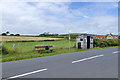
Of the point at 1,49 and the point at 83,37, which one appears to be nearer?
the point at 1,49

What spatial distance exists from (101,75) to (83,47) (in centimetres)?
1205

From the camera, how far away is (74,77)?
4441 mm

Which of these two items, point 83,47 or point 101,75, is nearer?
point 101,75

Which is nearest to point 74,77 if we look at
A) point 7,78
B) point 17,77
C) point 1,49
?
point 17,77

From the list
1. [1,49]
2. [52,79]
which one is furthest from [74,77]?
[1,49]

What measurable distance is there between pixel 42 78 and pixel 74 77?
1.30 meters

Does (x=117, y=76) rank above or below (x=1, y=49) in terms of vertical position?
below

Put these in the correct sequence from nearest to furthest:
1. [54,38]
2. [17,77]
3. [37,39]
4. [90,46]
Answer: [17,77], [90,46], [37,39], [54,38]

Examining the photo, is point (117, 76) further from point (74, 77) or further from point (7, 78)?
point (7, 78)

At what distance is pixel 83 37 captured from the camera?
16.7 m

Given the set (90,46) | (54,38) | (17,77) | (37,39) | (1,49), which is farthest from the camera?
(54,38)

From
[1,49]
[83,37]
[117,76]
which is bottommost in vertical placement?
[117,76]

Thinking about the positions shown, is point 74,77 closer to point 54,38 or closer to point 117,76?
point 117,76

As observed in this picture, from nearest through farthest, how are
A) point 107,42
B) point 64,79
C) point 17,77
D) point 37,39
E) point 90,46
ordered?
point 64,79, point 17,77, point 90,46, point 107,42, point 37,39
